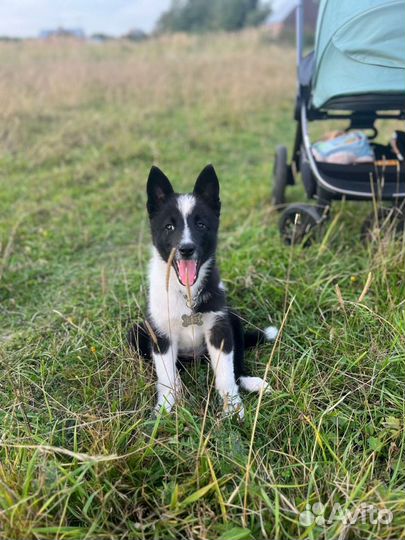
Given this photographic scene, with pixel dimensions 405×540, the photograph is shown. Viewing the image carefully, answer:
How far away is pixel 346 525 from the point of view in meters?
1.46

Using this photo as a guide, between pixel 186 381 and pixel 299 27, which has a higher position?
pixel 299 27

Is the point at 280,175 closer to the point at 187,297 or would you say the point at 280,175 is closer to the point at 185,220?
the point at 185,220

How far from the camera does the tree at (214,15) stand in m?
31.3

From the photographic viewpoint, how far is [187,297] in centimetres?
222

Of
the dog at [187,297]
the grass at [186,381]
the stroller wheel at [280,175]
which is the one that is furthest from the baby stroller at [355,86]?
the dog at [187,297]

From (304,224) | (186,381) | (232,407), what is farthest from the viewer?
(304,224)

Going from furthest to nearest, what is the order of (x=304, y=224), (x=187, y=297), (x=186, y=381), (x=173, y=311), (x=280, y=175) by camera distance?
1. (x=280, y=175)
2. (x=304, y=224)
3. (x=186, y=381)
4. (x=173, y=311)
5. (x=187, y=297)

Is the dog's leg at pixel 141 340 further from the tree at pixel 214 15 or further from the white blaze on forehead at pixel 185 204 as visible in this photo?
the tree at pixel 214 15

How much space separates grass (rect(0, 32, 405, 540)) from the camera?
157 centimetres

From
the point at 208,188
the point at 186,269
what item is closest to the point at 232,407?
the point at 186,269

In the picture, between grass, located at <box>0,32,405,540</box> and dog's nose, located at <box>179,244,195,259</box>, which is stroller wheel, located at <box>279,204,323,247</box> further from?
dog's nose, located at <box>179,244,195,259</box>

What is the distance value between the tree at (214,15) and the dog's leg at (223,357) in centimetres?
3161

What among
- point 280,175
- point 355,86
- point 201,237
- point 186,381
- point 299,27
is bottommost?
point 186,381

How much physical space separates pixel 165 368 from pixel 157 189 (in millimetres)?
960
